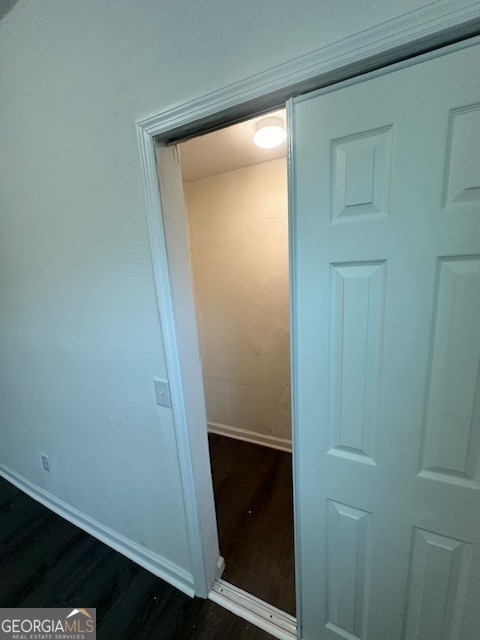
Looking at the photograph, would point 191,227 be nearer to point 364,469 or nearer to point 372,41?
point 372,41

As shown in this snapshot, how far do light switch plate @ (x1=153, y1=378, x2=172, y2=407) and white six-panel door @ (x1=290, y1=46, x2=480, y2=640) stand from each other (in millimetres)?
529

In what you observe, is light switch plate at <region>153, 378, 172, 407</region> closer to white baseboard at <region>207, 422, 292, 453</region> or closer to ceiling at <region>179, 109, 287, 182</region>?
ceiling at <region>179, 109, 287, 182</region>

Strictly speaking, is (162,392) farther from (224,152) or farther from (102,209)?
(224,152)

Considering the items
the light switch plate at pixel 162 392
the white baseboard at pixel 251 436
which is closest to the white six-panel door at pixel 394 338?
the light switch plate at pixel 162 392

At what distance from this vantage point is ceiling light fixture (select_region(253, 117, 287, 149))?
131cm

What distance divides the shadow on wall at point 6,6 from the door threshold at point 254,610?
262 centimetres

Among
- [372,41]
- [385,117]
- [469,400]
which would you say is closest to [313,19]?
[372,41]

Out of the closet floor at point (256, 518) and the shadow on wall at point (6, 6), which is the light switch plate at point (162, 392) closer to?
the closet floor at point (256, 518)

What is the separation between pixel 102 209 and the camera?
38.8 inches

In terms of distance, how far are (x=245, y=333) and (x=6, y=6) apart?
6.57 feet

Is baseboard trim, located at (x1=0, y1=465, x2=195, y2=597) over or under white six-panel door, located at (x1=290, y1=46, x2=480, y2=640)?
under

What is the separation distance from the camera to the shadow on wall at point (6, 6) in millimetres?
939

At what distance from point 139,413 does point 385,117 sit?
133 centimetres

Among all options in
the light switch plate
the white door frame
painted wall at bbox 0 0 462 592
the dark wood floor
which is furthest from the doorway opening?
the light switch plate
